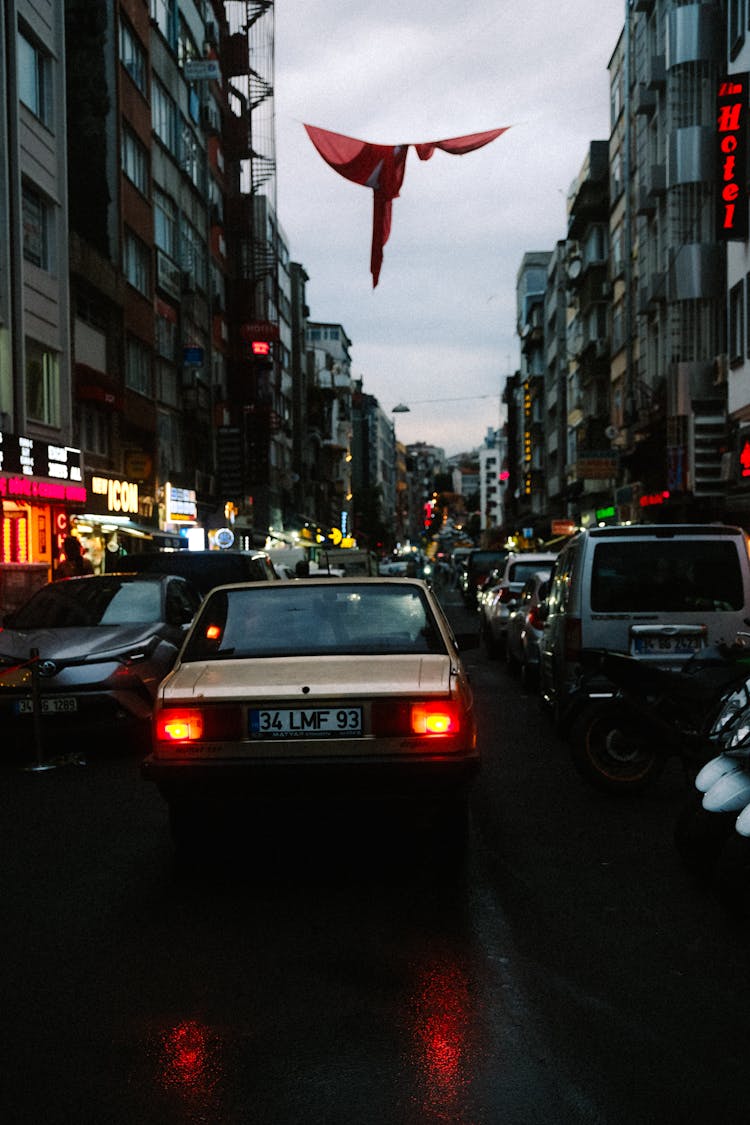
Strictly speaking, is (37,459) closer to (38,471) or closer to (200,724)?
(38,471)

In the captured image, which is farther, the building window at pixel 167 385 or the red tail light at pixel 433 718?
the building window at pixel 167 385

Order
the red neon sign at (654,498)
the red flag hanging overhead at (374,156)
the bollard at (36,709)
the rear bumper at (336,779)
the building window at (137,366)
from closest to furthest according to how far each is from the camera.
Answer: the rear bumper at (336,779)
the bollard at (36,709)
the red flag hanging overhead at (374,156)
the red neon sign at (654,498)
the building window at (137,366)

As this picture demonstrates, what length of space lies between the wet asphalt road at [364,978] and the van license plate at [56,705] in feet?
8.57

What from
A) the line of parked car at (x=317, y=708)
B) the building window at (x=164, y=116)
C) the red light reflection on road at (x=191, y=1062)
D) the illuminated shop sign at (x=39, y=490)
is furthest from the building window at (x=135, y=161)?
the red light reflection on road at (x=191, y=1062)

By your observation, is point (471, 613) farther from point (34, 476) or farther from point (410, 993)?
point (410, 993)

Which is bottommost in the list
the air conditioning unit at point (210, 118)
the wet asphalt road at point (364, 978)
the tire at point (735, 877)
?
the wet asphalt road at point (364, 978)

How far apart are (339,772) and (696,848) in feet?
5.64

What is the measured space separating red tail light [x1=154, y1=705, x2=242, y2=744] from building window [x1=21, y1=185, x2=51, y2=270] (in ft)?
77.7

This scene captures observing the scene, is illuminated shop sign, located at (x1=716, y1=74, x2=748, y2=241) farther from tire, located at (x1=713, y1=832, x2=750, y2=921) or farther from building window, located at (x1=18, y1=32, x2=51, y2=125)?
tire, located at (x1=713, y1=832, x2=750, y2=921)

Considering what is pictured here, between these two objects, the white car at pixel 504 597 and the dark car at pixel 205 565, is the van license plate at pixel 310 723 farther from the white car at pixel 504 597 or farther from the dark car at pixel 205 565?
the white car at pixel 504 597

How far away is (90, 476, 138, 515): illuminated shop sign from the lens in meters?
32.0

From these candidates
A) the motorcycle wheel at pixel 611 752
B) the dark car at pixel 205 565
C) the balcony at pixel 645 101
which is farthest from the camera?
the balcony at pixel 645 101

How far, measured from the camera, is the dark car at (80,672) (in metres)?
10.5

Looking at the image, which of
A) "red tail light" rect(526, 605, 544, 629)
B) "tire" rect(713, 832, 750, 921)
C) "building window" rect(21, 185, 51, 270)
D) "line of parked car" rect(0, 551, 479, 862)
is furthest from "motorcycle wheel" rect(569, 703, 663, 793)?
"building window" rect(21, 185, 51, 270)
